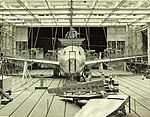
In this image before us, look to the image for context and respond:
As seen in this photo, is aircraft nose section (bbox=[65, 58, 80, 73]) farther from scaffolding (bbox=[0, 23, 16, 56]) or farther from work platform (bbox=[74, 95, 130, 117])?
work platform (bbox=[74, 95, 130, 117])

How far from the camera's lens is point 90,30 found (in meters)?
33.0

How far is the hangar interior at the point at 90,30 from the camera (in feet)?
48.8

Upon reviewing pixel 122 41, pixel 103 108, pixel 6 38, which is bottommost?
pixel 103 108

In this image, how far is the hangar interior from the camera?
48.8 feet

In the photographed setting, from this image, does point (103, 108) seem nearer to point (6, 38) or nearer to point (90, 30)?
point (6, 38)

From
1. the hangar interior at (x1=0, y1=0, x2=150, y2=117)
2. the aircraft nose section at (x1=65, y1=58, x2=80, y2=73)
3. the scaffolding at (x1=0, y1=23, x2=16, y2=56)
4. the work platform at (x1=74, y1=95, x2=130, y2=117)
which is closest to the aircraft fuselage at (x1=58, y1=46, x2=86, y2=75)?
the aircraft nose section at (x1=65, y1=58, x2=80, y2=73)

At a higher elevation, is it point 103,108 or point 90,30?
point 90,30

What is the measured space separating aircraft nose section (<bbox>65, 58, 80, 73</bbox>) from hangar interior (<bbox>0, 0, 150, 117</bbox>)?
6.78 feet

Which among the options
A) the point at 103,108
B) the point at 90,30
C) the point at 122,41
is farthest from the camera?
the point at 90,30

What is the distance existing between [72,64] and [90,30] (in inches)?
766

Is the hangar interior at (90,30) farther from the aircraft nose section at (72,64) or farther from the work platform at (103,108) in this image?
the aircraft nose section at (72,64)

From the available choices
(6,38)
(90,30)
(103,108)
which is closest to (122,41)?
(90,30)

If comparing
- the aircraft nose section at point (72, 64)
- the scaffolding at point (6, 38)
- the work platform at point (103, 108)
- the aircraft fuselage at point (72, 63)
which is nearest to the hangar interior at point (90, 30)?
the scaffolding at point (6, 38)

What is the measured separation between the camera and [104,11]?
18000mm
